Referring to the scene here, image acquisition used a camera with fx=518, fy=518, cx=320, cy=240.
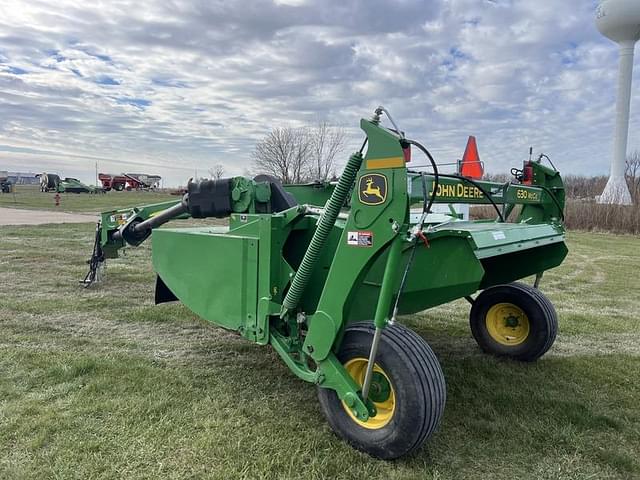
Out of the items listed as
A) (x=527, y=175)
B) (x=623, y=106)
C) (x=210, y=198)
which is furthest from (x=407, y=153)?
(x=623, y=106)

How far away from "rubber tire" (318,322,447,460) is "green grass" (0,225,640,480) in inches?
4.4

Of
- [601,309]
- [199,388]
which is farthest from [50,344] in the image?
[601,309]

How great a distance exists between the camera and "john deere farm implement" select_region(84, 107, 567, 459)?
8.89 ft

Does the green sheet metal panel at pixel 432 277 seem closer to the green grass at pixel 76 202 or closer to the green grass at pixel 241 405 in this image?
the green grass at pixel 241 405

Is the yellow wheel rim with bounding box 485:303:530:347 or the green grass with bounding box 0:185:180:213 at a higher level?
the yellow wheel rim with bounding box 485:303:530:347

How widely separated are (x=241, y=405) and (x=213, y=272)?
942 millimetres

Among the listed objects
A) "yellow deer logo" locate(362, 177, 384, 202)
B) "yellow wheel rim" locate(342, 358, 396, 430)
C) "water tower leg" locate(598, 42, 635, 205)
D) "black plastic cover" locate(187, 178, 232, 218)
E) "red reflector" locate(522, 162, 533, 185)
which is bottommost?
"yellow wheel rim" locate(342, 358, 396, 430)

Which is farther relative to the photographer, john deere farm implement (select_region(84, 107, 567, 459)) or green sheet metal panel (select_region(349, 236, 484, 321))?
green sheet metal panel (select_region(349, 236, 484, 321))

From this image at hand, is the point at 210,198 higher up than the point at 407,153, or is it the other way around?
the point at 407,153

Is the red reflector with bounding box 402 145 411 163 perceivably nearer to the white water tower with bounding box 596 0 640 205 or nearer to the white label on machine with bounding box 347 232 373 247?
the white label on machine with bounding box 347 232 373 247

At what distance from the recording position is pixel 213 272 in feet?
12.2

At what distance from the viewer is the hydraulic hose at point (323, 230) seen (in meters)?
2.85

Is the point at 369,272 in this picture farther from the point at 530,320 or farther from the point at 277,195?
the point at 530,320

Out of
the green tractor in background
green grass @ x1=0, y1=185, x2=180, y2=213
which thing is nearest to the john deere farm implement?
green grass @ x1=0, y1=185, x2=180, y2=213
